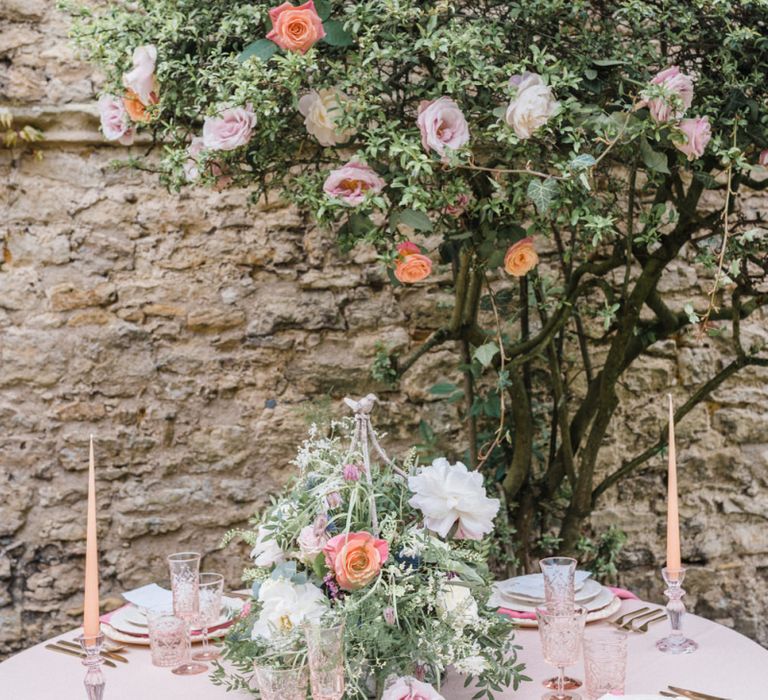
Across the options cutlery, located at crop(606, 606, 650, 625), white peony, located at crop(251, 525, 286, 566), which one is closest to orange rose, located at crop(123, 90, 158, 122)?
white peony, located at crop(251, 525, 286, 566)

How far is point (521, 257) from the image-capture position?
2.34 meters

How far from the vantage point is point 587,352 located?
3.19 meters

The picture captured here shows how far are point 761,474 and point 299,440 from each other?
1790 mm

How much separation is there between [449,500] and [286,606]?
328mm

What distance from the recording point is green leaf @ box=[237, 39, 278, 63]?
202cm

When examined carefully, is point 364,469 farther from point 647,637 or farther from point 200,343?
point 200,343

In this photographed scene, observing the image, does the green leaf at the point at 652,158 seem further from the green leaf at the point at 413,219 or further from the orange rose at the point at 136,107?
the orange rose at the point at 136,107

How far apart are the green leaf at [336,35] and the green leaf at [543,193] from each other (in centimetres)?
52

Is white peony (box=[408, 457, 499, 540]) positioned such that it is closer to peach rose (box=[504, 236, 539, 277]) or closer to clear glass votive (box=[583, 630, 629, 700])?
clear glass votive (box=[583, 630, 629, 700])

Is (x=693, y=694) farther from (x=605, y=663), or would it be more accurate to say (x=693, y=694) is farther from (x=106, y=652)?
(x=106, y=652)

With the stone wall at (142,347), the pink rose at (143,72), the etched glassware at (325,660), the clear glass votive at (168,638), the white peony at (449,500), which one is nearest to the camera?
the etched glassware at (325,660)

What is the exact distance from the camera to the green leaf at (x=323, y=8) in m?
2.04

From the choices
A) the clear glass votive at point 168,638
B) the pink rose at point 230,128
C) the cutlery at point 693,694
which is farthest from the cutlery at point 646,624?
the pink rose at point 230,128

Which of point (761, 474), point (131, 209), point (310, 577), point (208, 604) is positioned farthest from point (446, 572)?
point (761, 474)
